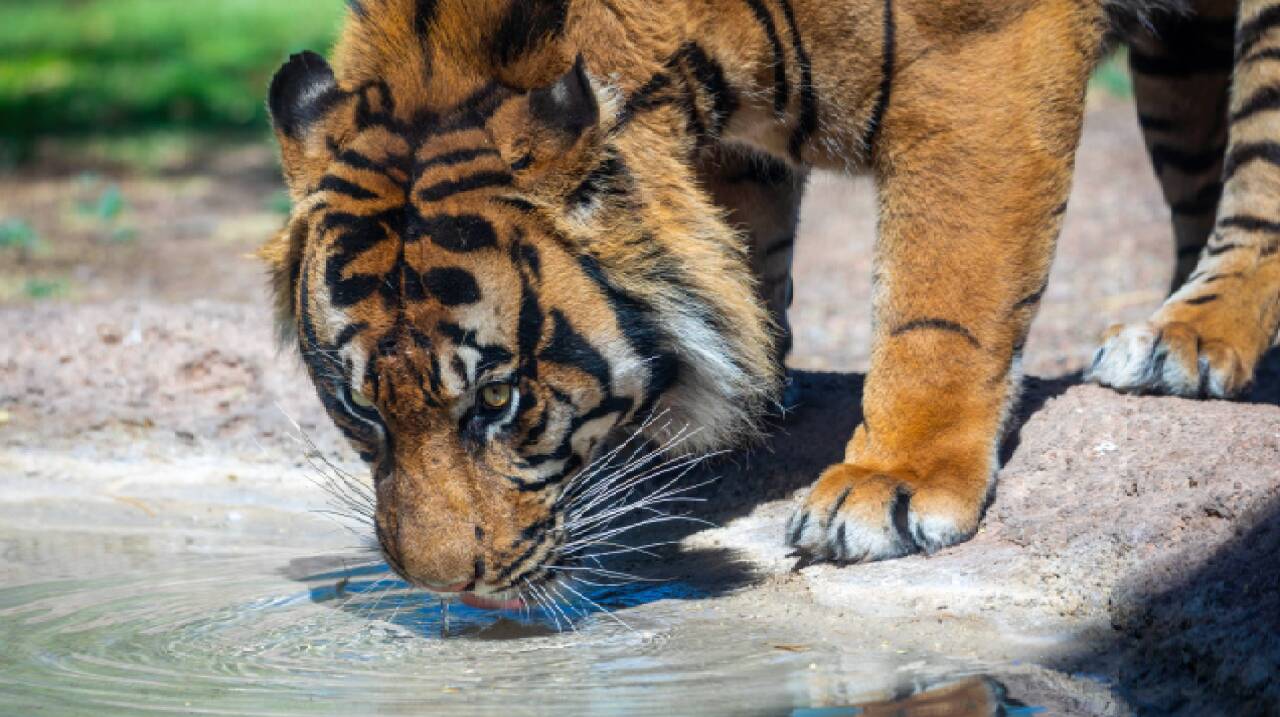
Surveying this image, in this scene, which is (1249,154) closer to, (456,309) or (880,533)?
(880,533)

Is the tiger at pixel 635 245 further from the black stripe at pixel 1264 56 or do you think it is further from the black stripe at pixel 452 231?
the black stripe at pixel 1264 56

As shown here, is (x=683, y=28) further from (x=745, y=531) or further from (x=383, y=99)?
(x=745, y=531)

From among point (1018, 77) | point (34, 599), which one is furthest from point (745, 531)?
point (34, 599)

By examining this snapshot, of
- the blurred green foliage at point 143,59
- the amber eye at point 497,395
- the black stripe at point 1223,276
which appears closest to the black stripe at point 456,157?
the amber eye at point 497,395

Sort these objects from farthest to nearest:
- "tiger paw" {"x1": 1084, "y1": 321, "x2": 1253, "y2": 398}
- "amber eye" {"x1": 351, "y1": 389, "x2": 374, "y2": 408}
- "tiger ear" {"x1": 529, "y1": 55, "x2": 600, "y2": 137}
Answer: "tiger paw" {"x1": 1084, "y1": 321, "x2": 1253, "y2": 398}, "amber eye" {"x1": 351, "y1": 389, "x2": 374, "y2": 408}, "tiger ear" {"x1": 529, "y1": 55, "x2": 600, "y2": 137}

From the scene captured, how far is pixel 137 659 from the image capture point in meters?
3.03

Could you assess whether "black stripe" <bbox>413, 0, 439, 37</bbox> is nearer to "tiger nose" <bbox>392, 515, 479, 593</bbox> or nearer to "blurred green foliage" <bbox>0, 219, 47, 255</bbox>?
"tiger nose" <bbox>392, 515, 479, 593</bbox>

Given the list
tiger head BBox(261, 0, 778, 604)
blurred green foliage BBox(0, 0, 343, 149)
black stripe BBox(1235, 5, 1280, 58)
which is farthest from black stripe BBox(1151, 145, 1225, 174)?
blurred green foliage BBox(0, 0, 343, 149)

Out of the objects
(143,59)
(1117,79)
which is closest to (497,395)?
(1117,79)

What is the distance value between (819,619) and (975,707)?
0.57 meters

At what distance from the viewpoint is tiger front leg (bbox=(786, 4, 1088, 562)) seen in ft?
10.8

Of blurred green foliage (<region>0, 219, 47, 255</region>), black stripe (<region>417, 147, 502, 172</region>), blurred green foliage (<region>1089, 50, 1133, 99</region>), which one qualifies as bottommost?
black stripe (<region>417, 147, 502, 172</region>)

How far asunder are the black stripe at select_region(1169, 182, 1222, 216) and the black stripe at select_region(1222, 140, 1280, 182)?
49 centimetres

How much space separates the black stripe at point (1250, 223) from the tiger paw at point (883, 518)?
1331 mm
